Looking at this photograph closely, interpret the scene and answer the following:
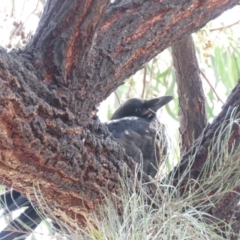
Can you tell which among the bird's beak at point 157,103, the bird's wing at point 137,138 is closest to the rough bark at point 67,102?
the bird's wing at point 137,138

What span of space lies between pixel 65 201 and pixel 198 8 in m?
0.91

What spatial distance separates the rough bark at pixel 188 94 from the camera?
2.90 meters

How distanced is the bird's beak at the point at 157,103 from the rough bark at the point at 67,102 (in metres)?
1.22

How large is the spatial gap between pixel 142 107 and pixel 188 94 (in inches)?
26.6

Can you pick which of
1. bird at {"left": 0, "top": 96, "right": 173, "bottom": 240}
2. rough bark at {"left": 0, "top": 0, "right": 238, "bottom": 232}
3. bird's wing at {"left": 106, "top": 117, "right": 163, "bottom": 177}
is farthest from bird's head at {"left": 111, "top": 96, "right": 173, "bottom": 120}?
rough bark at {"left": 0, "top": 0, "right": 238, "bottom": 232}

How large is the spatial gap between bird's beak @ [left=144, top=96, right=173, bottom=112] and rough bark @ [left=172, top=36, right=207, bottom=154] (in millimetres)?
495

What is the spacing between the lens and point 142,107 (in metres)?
3.62

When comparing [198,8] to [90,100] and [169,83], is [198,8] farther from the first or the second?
[169,83]

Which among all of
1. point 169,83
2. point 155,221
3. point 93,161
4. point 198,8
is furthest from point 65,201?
point 169,83

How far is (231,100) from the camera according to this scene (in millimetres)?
2395

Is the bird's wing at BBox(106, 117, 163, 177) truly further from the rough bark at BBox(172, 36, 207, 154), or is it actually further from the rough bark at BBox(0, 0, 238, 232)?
the rough bark at BBox(0, 0, 238, 232)

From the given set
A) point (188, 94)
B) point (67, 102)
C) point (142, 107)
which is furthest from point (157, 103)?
point (67, 102)

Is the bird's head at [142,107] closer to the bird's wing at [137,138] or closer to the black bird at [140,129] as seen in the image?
the black bird at [140,129]

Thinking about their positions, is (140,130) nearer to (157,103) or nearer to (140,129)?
(140,129)
